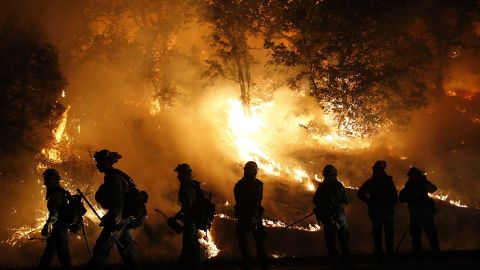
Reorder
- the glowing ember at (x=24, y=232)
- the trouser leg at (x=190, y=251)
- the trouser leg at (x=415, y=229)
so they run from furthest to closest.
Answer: the glowing ember at (x=24, y=232)
the trouser leg at (x=415, y=229)
the trouser leg at (x=190, y=251)

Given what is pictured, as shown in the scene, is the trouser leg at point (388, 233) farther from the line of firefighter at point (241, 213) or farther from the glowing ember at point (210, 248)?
the glowing ember at point (210, 248)

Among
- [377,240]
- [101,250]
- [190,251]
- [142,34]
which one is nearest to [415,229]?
[377,240]

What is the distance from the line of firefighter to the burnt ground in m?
0.31

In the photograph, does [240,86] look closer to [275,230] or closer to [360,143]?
[360,143]

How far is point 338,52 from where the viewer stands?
25.4 m

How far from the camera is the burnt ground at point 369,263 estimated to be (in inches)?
341

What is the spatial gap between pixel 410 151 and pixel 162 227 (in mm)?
16543

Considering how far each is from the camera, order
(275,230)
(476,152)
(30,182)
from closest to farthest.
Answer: (275,230) → (30,182) → (476,152)

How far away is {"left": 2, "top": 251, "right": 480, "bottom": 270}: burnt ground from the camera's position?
8.66 meters

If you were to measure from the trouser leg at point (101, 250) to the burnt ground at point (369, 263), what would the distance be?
3.13 meters

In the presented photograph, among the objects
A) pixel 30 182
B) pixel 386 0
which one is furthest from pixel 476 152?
pixel 30 182

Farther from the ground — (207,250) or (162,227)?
(162,227)

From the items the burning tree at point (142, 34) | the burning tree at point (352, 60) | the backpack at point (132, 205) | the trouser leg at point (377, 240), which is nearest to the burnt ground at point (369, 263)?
the trouser leg at point (377, 240)

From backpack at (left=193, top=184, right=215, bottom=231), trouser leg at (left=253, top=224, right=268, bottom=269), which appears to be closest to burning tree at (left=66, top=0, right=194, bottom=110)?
trouser leg at (left=253, top=224, right=268, bottom=269)
